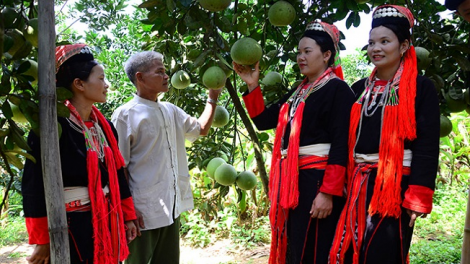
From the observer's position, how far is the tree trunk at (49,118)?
1.04 m

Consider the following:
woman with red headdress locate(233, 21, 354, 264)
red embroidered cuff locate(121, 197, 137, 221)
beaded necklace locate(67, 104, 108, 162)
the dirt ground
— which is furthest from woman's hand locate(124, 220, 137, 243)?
the dirt ground

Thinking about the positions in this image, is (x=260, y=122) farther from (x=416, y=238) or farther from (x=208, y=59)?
(x=416, y=238)

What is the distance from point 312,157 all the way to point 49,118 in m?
1.05

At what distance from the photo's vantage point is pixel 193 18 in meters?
1.82

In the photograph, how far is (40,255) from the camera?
1522 mm

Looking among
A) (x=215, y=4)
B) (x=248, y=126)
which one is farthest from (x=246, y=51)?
(x=248, y=126)

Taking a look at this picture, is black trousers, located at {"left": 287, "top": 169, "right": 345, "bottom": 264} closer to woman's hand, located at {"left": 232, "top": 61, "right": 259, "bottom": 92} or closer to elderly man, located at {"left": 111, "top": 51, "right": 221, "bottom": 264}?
woman's hand, located at {"left": 232, "top": 61, "right": 259, "bottom": 92}

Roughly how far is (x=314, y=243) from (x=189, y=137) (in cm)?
96

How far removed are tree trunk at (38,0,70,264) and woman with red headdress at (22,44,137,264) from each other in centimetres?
50

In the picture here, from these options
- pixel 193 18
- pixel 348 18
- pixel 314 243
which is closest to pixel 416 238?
pixel 348 18

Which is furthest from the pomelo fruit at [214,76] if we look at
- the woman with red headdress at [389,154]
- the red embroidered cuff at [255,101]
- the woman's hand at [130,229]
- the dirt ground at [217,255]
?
the dirt ground at [217,255]

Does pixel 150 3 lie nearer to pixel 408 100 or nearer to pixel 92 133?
pixel 92 133

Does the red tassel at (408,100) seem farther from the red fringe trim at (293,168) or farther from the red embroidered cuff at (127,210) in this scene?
the red embroidered cuff at (127,210)

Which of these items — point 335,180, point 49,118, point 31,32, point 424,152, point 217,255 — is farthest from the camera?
point 217,255
